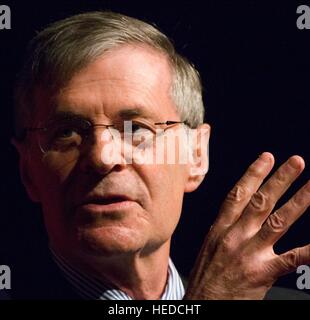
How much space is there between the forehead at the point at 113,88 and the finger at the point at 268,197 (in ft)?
1.81

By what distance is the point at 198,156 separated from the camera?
139 inches

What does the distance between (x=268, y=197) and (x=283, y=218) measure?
0.29ft

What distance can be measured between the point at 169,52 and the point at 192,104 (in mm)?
235

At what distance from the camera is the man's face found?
3016mm

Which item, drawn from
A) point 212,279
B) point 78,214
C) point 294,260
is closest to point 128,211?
point 78,214

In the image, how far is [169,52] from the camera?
11.2 feet

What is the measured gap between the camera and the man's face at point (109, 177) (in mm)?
3016

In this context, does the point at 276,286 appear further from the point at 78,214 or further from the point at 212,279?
the point at 78,214

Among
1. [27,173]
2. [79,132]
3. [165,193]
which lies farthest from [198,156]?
[27,173]

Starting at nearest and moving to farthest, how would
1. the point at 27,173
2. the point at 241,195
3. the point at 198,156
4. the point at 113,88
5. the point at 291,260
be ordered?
the point at 291,260 < the point at 241,195 < the point at 113,88 < the point at 27,173 < the point at 198,156

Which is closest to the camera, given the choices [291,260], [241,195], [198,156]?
[291,260]

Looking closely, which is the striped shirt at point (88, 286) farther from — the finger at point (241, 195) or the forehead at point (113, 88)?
the forehead at point (113, 88)

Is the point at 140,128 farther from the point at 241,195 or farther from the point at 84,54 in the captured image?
the point at 241,195

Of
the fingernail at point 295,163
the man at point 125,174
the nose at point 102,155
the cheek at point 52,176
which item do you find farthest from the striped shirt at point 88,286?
the fingernail at point 295,163
